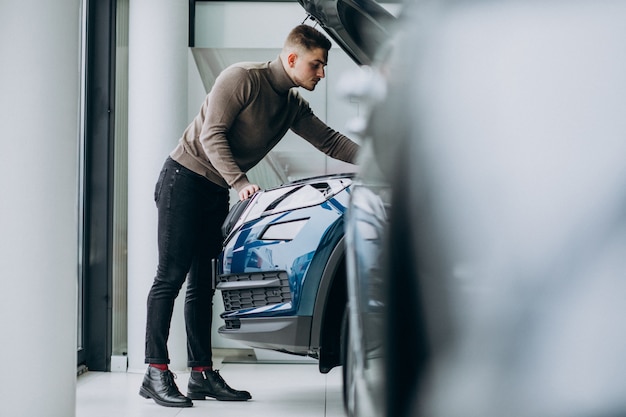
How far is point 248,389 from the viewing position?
4469 mm

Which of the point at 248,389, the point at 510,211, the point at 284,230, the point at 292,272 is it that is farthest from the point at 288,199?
the point at 510,211

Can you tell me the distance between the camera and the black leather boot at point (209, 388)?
4043 mm

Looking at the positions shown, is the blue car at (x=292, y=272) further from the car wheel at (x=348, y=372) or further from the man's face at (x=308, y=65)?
the man's face at (x=308, y=65)

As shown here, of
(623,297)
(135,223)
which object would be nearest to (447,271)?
(623,297)

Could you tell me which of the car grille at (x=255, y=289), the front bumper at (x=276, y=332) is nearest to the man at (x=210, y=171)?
the car grille at (x=255, y=289)

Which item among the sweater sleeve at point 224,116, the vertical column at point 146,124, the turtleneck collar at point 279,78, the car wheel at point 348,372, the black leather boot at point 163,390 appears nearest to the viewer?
the car wheel at point 348,372

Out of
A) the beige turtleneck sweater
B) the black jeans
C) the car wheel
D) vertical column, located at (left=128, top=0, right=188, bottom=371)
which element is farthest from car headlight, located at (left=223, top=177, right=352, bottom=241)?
vertical column, located at (left=128, top=0, right=188, bottom=371)

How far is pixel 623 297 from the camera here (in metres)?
1.02

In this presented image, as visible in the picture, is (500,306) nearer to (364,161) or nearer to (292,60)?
(364,161)

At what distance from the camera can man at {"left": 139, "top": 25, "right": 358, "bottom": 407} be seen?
3711 mm

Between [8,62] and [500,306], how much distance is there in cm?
213

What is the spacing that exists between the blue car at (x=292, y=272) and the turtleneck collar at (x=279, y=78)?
492 mm

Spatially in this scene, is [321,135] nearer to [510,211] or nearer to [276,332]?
[276,332]

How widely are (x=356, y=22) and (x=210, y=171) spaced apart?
5.56ft
